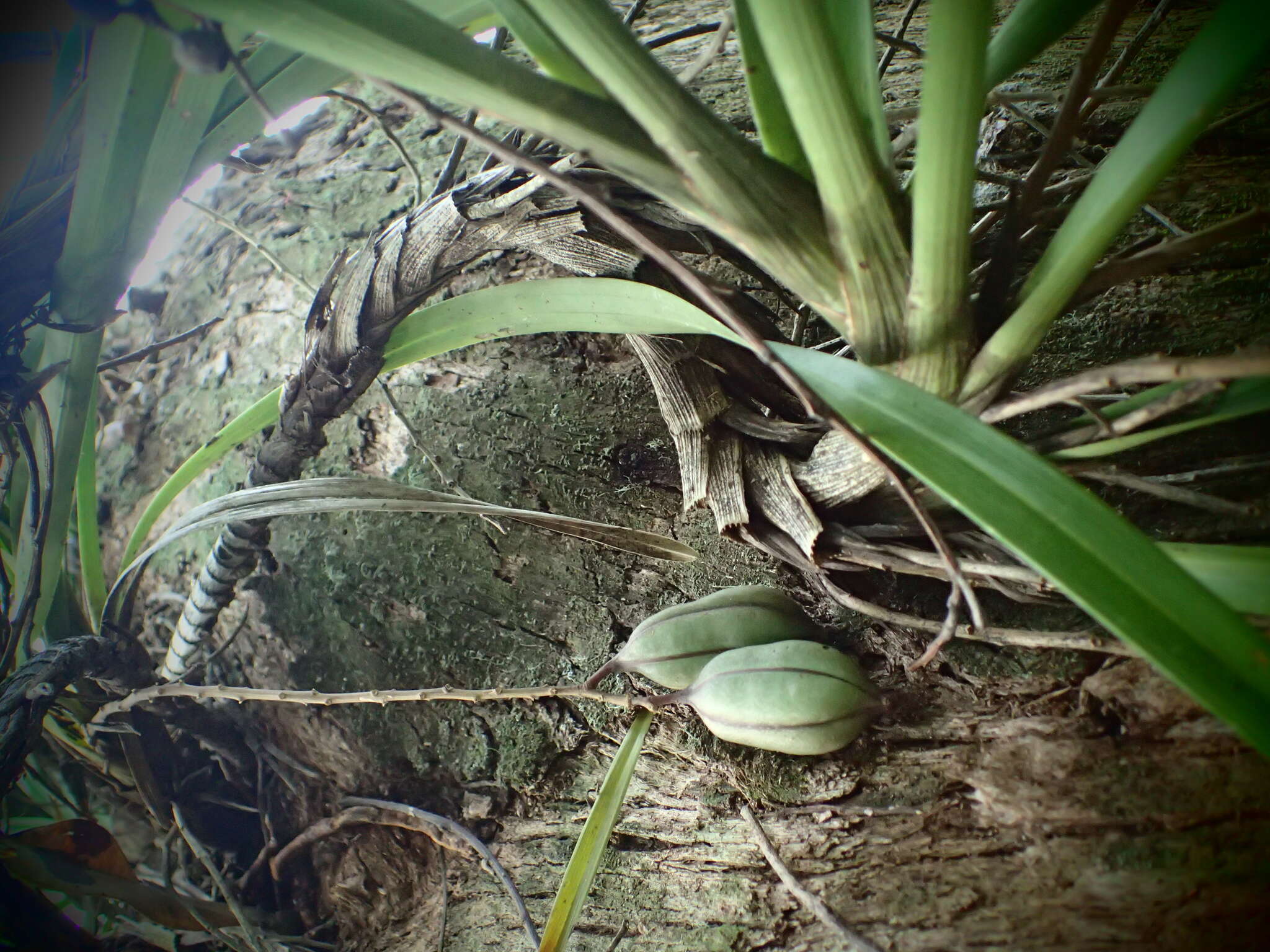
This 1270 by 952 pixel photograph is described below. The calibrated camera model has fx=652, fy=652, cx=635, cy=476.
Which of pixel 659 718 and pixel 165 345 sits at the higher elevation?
pixel 165 345

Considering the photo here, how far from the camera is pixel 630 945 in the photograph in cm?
62

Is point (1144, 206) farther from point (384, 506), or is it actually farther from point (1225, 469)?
point (384, 506)

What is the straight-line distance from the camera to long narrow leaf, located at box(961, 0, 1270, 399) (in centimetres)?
31

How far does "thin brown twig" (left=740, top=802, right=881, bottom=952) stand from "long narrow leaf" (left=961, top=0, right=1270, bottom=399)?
0.41 metres

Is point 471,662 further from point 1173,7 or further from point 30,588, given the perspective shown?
point 1173,7

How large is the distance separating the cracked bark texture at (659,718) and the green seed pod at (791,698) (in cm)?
6

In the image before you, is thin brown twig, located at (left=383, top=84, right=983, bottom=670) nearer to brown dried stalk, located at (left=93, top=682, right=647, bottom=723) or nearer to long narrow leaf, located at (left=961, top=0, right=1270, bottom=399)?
long narrow leaf, located at (left=961, top=0, right=1270, bottom=399)

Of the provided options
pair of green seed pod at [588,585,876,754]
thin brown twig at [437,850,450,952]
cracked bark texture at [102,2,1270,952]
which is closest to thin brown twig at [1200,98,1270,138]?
cracked bark texture at [102,2,1270,952]

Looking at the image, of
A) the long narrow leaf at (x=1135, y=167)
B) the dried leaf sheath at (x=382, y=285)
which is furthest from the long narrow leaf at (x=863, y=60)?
the dried leaf sheath at (x=382, y=285)

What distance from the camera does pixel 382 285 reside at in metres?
0.64

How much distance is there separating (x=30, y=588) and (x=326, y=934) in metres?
0.61

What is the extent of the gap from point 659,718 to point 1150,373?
1.60 feet

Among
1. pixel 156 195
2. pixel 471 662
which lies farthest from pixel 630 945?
pixel 156 195

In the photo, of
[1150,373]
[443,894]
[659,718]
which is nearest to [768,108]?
[1150,373]
